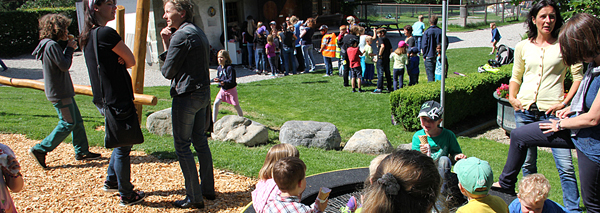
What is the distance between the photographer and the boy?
261 cm

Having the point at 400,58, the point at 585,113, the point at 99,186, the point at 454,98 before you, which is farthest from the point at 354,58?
the point at 585,113

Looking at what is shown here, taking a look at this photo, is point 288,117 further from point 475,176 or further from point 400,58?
point 475,176

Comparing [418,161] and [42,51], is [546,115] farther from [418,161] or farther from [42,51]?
[42,51]

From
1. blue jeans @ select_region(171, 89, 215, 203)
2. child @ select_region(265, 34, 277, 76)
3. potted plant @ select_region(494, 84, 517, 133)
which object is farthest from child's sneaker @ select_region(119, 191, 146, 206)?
child @ select_region(265, 34, 277, 76)

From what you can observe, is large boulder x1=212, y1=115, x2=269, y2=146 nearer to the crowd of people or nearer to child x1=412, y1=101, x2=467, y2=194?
the crowd of people

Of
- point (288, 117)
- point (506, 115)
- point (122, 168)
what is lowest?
point (288, 117)

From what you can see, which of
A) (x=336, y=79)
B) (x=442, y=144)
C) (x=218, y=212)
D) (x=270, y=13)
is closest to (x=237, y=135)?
(x=218, y=212)

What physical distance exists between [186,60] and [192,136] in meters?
0.69

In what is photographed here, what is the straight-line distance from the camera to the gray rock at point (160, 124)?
6.75 meters

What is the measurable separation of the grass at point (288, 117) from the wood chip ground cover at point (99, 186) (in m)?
0.33

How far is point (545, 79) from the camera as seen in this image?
358 centimetres

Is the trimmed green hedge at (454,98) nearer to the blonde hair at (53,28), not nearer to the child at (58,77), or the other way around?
the child at (58,77)

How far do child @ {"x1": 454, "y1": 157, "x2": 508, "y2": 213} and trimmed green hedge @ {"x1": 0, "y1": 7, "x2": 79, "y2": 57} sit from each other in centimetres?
2282

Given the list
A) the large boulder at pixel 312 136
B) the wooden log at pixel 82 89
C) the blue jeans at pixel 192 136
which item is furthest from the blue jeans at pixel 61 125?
the large boulder at pixel 312 136
